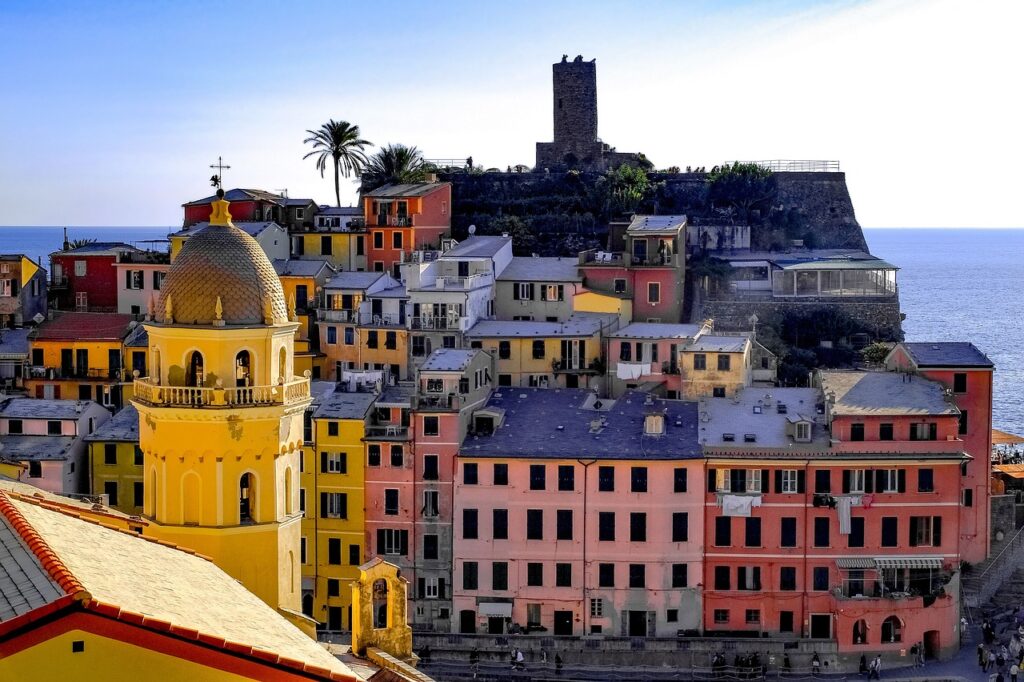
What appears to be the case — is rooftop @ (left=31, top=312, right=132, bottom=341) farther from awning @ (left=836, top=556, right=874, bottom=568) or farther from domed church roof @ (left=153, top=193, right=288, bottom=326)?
domed church roof @ (left=153, top=193, right=288, bottom=326)

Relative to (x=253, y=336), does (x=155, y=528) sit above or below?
below

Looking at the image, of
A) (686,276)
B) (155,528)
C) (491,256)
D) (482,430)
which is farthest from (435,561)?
(155,528)

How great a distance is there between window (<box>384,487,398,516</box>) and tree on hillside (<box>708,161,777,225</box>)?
1600 inches

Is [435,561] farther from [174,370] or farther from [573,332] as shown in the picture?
[174,370]

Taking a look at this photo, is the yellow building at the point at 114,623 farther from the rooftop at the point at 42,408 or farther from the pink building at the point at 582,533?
the rooftop at the point at 42,408

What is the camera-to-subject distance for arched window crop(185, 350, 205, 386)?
104 ft

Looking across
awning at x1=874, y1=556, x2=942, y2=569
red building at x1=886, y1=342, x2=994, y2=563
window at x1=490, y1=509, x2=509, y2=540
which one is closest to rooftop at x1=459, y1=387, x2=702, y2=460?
window at x1=490, y1=509, x2=509, y2=540

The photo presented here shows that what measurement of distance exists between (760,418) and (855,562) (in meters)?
6.92

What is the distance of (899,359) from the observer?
240 ft

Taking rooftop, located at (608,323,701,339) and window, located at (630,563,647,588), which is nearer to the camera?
window, located at (630,563,647,588)

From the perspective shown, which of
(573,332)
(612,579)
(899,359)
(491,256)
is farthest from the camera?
(491,256)

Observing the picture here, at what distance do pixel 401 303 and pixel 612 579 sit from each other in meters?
20.7

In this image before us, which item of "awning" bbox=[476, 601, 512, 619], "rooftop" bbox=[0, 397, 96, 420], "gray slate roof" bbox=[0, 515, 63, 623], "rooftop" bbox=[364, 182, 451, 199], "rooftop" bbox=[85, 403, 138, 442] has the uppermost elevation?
"rooftop" bbox=[364, 182, 451, 199]

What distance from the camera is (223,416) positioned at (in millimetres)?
31484
